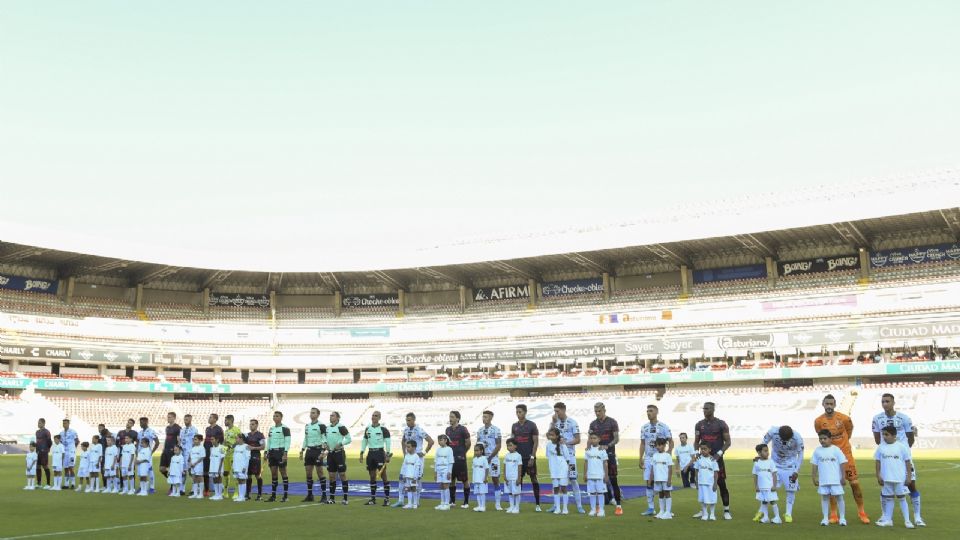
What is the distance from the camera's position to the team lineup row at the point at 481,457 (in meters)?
13.3

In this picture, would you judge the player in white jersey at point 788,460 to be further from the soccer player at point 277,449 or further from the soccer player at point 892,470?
the soccer player at point 277,449

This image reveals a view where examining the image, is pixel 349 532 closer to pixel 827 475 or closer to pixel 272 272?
pixel 827 475

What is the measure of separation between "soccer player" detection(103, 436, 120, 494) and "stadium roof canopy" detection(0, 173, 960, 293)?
35465mm

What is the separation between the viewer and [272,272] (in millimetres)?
61906

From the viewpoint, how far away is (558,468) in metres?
14.6

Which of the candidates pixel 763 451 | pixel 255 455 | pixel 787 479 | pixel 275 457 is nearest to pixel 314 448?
pixel 275 457

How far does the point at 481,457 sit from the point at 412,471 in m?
1.55

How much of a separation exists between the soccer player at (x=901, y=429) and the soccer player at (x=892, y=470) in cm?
13

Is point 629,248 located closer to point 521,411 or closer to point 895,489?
point 521,411

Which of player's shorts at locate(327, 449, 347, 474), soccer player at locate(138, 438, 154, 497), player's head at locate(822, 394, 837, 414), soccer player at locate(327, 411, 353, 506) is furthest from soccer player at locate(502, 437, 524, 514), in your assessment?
soccer player at locate(138, 438, 154, 497)

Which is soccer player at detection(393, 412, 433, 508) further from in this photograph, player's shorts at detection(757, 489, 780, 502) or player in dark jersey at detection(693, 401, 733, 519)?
player's shorts at detection(757, 489, 780, 502)

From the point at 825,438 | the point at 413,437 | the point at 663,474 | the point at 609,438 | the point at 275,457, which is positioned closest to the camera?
the point at 825,438

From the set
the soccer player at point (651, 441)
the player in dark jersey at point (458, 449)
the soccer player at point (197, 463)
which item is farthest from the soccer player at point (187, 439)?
the soccer player at point (651, 441)

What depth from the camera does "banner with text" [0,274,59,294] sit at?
184 ft
